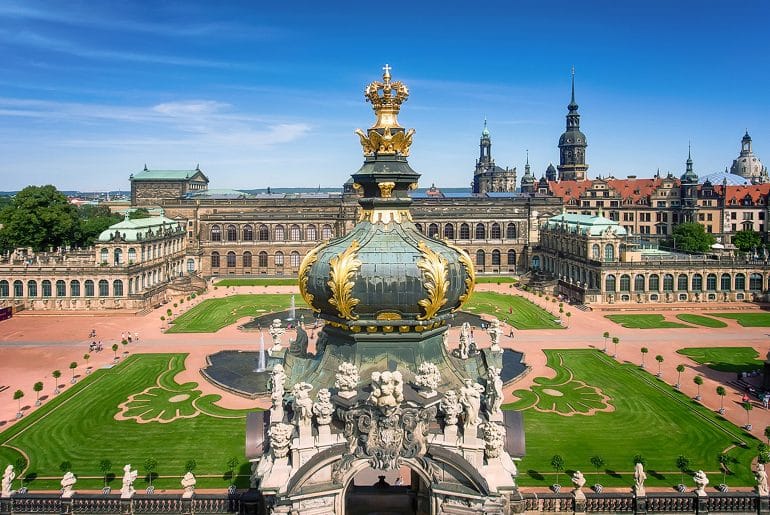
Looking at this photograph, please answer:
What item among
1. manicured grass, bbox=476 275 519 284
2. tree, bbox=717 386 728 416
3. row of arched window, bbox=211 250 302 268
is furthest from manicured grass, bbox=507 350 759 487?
row of arched window, bbox=211 250 302 268

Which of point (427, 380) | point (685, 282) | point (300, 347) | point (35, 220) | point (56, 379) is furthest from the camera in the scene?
point (35, 220)

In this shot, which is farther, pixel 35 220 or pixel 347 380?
pixel 35 220

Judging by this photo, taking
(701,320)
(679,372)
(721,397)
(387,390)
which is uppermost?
(387,390)

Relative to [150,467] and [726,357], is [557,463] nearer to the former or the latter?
[150,467]

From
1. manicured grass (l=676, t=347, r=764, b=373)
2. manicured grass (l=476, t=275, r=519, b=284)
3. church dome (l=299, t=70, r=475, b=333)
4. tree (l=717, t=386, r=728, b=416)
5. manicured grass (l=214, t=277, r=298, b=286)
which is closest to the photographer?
church dome (l=299, t=70, r=475, b=333)

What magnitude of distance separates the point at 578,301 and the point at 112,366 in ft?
214

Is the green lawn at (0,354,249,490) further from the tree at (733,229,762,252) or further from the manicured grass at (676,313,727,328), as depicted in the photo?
the tree at (733,229,762,252)

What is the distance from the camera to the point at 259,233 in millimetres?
121312

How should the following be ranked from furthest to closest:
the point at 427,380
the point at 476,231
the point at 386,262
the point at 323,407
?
the point at 476,231 < the point at 386,262 < the point at 427,380 < the point at 323,407

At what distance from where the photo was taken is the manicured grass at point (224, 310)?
6919 cm

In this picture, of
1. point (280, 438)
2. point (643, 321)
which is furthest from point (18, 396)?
point (643, 321)

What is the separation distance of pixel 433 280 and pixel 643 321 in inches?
2783

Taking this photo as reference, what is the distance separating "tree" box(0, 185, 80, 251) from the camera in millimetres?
97062

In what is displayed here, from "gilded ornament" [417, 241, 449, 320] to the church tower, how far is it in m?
169
